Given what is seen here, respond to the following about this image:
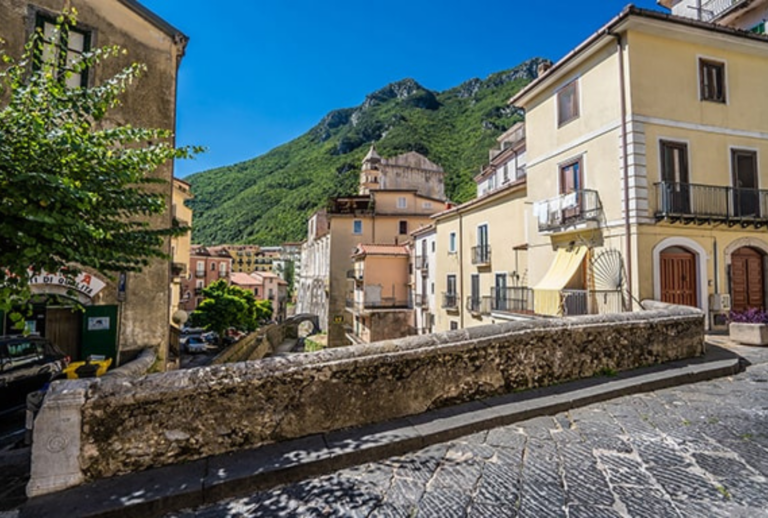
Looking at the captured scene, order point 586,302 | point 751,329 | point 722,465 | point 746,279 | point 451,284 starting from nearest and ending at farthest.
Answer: point 722,465
point 751,329
point 746,279
point 586,302
point 451,284

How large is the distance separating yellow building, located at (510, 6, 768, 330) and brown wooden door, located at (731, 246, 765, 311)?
0.04 m

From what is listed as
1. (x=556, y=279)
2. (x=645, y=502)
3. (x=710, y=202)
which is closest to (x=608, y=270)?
(x=556, y=279)

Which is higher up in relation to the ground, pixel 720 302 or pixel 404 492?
pixel 720 302

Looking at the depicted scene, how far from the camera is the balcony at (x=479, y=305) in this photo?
59.8ft

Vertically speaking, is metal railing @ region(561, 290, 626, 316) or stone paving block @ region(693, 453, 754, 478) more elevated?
metal railing @ region(561, 290, 626, 316)

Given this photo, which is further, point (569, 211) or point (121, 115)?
point (569, 211)

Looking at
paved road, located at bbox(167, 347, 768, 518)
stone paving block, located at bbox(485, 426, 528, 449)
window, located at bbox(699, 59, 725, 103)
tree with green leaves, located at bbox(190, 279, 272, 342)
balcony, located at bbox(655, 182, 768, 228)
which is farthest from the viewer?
tree with green leaves, located at bbox(190, 279, 272, 342)

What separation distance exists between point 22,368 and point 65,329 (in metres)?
3.34

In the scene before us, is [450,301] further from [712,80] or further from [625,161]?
[712,80]

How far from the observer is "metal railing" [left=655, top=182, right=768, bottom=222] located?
35.1ft

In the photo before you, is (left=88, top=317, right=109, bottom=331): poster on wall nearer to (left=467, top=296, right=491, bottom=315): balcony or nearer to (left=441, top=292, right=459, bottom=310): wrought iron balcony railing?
(left=467, top=296, right=491, bottom=315): balcony

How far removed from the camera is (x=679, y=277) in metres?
11.1

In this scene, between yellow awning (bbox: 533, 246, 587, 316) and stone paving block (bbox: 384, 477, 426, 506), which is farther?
yellow awning (bbox: 533, 246, 587, 316)

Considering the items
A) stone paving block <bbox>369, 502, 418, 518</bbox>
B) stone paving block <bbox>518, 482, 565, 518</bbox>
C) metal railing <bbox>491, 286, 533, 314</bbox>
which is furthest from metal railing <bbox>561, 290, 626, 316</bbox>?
stone paving block <bbox>369, 502, 418, 518</bbox>
